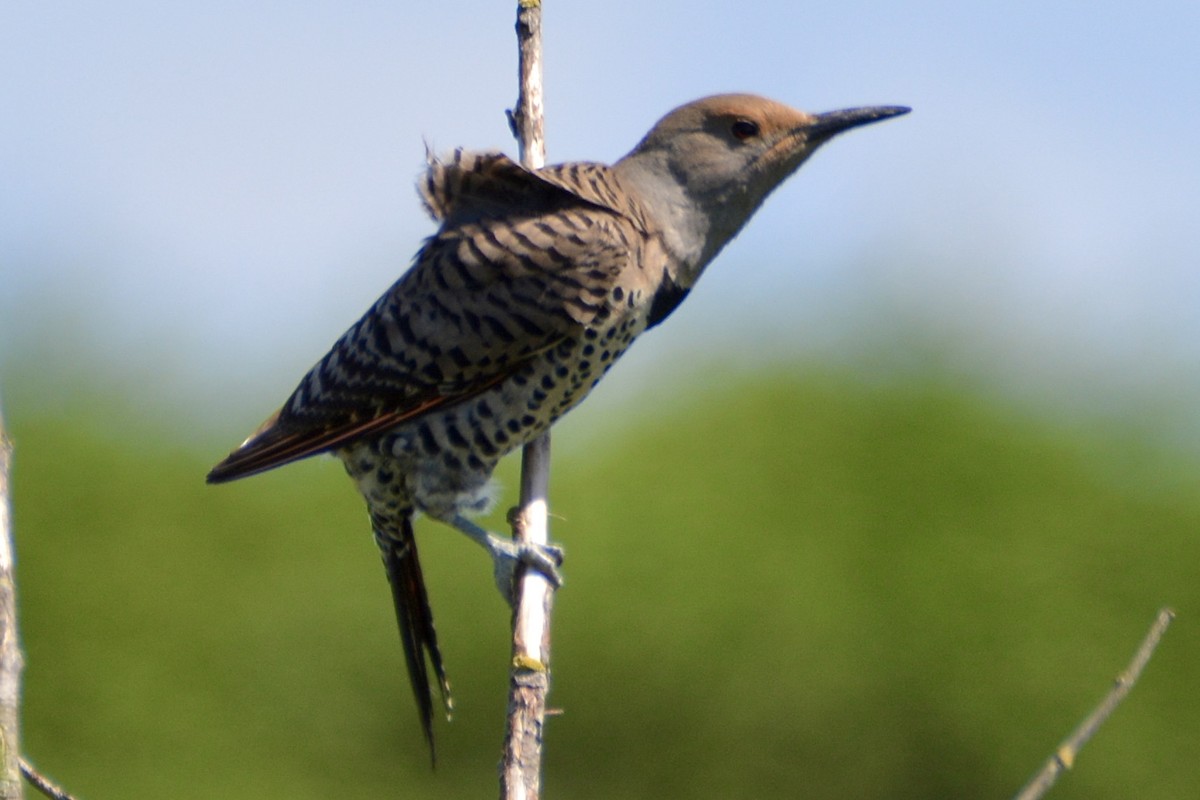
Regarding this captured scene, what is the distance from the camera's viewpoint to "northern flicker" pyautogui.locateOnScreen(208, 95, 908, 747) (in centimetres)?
419

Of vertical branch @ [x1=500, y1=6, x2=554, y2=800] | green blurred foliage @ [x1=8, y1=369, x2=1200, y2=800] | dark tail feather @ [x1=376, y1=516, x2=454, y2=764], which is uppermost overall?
vertical branch @ [x1=500, y1=6, x2=554, y2=800]

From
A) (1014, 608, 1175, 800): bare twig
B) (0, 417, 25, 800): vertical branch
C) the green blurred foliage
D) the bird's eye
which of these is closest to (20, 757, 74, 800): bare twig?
(0, 417, 25, 800): vertical branch

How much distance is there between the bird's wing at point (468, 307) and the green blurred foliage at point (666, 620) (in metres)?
2.97

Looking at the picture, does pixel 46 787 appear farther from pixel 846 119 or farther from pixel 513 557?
pixel 846 119

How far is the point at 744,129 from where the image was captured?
14.2 ft

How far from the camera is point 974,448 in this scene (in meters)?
7.99

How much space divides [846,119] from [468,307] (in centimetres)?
114

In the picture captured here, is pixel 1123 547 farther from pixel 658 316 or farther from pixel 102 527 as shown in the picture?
pixel 102 527

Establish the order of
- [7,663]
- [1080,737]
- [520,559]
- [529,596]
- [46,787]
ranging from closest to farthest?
[7,663], [1080,737], [46,787], [529,596], [520,559]

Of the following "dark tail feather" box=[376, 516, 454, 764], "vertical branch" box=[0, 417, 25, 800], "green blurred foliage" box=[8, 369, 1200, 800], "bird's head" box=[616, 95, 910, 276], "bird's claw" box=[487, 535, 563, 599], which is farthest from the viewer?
"green blurred foliage" box=[8, 369, 1200, 800]

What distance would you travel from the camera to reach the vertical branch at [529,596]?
3.13 metres

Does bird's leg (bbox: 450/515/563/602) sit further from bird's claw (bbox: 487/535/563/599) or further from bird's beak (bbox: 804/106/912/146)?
bird's beak (bbox: 804/106/912/146)

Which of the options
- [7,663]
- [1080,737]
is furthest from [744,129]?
[7,663]

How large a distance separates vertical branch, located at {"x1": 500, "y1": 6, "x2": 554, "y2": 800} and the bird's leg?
0.09ft
